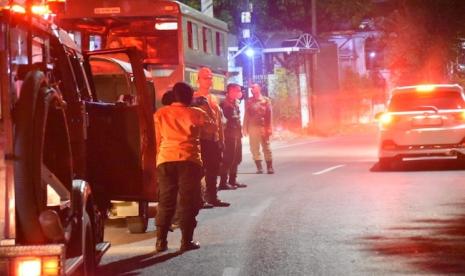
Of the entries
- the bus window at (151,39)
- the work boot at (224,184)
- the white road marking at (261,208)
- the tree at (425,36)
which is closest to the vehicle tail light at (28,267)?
the white road marking at (261,208)

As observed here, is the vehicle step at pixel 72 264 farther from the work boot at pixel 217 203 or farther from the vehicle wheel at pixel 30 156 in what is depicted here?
the work boot at pixel 217 203

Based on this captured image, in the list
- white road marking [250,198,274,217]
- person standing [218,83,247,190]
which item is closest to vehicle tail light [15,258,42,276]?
white road marking [250,198,274,217]

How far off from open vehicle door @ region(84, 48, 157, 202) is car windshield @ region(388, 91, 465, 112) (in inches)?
385

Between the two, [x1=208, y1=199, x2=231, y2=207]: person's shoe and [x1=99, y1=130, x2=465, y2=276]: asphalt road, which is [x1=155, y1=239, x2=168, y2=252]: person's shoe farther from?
[x1=208, y1=199, x2=231, y2=207]: person's shoe

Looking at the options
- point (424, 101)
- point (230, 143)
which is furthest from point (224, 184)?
point (424, 101)

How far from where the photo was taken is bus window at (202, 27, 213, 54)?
18984mm

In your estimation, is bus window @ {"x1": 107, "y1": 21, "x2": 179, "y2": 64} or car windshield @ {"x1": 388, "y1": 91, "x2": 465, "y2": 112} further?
bus window @ {"x1": 107, "y1": 21, "x2": 179, "y2": 64}

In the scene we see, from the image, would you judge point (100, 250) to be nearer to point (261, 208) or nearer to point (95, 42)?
point (261, 208)

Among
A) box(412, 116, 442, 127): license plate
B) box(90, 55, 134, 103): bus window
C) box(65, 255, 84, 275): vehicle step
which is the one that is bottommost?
box(65, 255, 84, 275): vehicle step

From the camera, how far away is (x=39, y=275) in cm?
464

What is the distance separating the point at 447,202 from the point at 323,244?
12.3 feet

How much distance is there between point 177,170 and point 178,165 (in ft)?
0.19

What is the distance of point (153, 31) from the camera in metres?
17.5

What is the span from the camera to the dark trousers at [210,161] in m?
11.5
